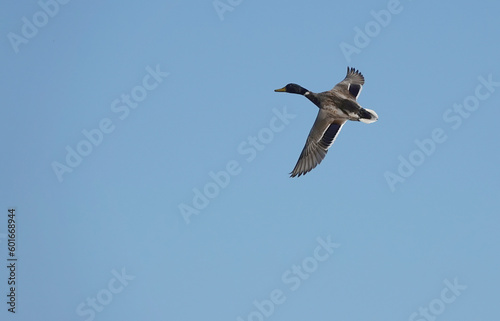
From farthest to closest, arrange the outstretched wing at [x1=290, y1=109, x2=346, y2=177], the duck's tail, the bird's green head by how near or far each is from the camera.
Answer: the bird's green head → the outstretched wing at [x1=290, y1=109, x2=346, y2=177] → the duck's tail

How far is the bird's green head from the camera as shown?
35.7 m

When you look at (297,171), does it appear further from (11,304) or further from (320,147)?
(11,304)

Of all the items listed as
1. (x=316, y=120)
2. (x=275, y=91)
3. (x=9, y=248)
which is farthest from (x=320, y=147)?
(x=9, y=248)

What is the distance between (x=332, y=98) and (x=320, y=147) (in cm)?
227

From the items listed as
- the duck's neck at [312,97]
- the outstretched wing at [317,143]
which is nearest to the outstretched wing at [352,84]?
the duck's neck at [312,97]

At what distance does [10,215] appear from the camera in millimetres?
36375

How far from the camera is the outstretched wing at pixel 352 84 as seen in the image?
36.2m

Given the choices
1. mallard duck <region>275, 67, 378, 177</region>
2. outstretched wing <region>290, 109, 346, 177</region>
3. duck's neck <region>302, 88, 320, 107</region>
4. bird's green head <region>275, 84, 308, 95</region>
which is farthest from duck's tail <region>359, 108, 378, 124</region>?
bird's green head <region>275, 84, 308, 95</region>

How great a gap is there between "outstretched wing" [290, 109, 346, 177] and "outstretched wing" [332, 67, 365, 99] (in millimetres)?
2486

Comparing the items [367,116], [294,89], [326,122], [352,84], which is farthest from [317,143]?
[352,84]

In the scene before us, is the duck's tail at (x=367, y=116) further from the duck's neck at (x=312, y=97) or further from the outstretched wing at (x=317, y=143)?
the duck's neck at (x=312, y=97)

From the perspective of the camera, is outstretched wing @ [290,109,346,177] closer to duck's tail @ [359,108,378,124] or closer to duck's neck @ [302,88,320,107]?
duck's tail @ [359,108,378,124]

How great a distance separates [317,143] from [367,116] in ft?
7.42

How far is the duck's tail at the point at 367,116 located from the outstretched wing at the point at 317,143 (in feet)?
2.47
